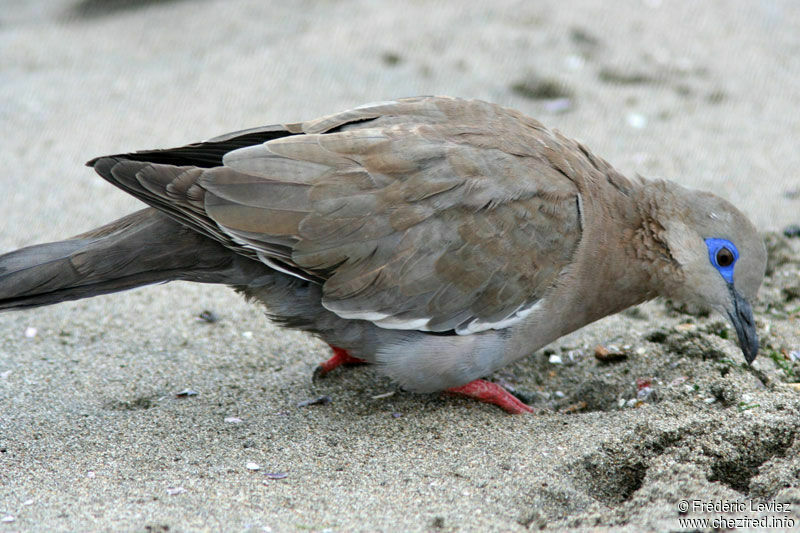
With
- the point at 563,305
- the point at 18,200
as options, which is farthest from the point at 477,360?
the point at 18,200

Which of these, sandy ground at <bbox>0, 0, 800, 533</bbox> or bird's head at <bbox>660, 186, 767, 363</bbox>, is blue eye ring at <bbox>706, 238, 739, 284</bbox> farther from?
sandy ground at <bbox>0, 0, 800, 533</bbox>

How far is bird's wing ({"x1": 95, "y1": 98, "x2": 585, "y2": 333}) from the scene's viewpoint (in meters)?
3.65

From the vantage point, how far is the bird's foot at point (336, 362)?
4273mm

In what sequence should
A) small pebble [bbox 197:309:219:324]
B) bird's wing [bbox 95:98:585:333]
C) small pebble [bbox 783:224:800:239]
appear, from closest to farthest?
bird's wing [bbox 95:98:585:333] < small pebble [bbox 197:309:219:324] < small pebble [bbox 783:224:800:239]

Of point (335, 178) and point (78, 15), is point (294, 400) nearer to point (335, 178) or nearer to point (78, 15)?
point (335, 178)

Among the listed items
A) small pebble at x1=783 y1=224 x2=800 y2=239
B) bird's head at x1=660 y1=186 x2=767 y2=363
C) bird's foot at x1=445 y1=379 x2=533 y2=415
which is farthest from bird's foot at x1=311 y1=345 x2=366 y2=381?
small pebble at x1=783 y1=224 x2=800 y2=239

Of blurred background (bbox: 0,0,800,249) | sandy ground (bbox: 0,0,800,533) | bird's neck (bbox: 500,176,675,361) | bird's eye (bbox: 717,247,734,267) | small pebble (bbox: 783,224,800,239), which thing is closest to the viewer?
sandy ground (bbox: 0,0,800,533)

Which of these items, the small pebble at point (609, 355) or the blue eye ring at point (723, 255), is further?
the small pebble at point (609, 355)

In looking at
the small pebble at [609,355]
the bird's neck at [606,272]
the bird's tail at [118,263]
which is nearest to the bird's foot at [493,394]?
the bird's neck at [606,272]

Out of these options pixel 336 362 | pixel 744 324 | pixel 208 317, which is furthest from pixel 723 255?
pixel 208 317

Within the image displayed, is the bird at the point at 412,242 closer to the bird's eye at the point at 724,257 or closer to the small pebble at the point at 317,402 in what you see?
the bird's eye at the point at 724,257

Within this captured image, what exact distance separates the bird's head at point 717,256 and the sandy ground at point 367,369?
0.23 metres

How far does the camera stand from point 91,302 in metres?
4.78

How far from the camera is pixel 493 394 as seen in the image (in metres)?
3.98
